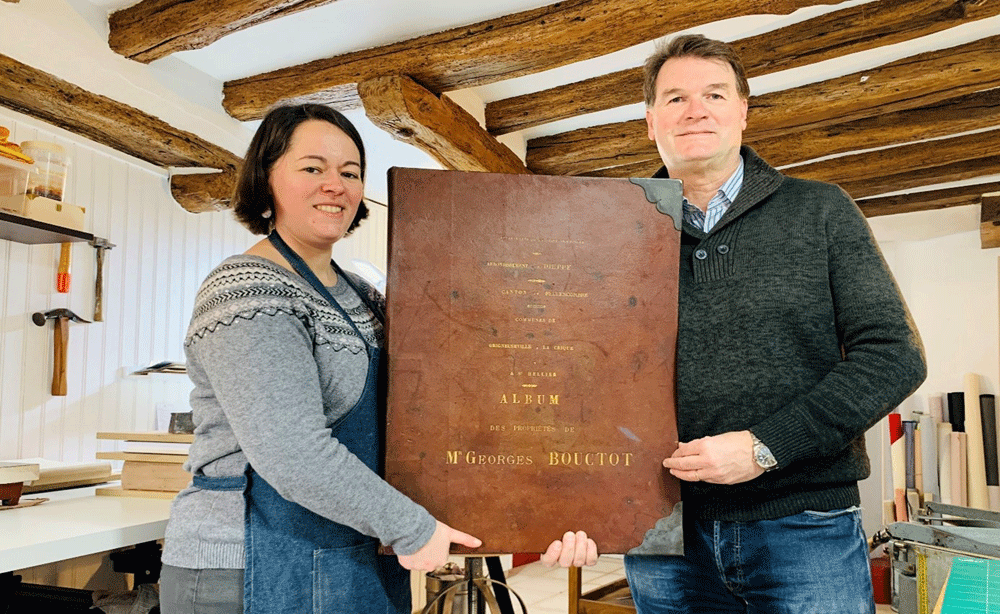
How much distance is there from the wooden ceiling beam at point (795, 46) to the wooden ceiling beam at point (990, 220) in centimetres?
307

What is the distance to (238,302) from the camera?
122cm

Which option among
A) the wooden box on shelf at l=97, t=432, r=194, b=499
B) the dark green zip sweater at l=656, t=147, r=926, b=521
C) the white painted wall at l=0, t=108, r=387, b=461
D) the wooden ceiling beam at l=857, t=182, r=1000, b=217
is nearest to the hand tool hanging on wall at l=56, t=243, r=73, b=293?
the white painted wall at l=0, t=108, r=387, b=461

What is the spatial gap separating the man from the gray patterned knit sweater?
18.9 inches

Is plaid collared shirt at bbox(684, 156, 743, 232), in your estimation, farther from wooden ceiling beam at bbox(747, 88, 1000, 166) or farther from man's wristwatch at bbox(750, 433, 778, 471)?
wooden ceiling beam at bbox(747, 88, 1000, 166)

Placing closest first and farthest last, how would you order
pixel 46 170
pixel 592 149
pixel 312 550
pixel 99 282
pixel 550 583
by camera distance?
pixel 312 550 < pixel 46 170 < pixel 99 282 < pixel 592 149 < pixel 550 583

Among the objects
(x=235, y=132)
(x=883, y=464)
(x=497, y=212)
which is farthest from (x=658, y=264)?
(x=883, y=464)

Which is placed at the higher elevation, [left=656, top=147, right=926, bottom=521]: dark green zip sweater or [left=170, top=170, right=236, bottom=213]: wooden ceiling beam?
[left=170, top=170, right=236, bottom=213]: wooden ceiling beam

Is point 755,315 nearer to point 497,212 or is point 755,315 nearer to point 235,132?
point 497,212

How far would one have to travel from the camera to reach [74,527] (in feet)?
5.70

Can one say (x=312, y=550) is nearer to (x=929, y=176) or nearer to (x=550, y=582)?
(x=550, y=582)

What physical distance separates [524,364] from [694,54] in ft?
2.22

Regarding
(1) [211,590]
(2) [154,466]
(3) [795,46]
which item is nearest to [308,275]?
(1) [211,590]

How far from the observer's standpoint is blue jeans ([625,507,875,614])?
128 centimetres

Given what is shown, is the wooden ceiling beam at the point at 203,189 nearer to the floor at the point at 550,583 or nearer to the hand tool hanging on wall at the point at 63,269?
the hand tool hanging on wall at the point at 63,269
